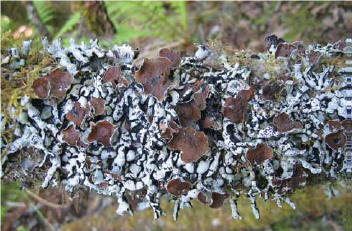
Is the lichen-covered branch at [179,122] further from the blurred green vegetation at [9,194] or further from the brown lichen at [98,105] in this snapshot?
the blurred green vegetation at [9,194]

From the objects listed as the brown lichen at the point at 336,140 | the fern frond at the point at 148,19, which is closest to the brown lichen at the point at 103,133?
the brown lichen at the point at 336,140

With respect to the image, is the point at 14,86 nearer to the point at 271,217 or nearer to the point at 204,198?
the point at 204,198

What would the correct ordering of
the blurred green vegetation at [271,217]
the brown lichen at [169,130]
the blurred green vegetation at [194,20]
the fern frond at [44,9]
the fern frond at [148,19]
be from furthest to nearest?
the fern frond at [44,9]
the fern frond at [148,19]
the blurred green vegetation at [194,20]
the blurred green vegetation at [271,217]
the brown lichen at [169,130]

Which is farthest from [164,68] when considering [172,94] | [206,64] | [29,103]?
[29,103]

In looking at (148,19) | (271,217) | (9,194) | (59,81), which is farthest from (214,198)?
(9,194)

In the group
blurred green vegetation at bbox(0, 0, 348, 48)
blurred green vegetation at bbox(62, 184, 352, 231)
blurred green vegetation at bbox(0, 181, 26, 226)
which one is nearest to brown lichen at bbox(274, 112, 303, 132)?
blurred green vegetation at bbox(62, 184, 352, 231)
